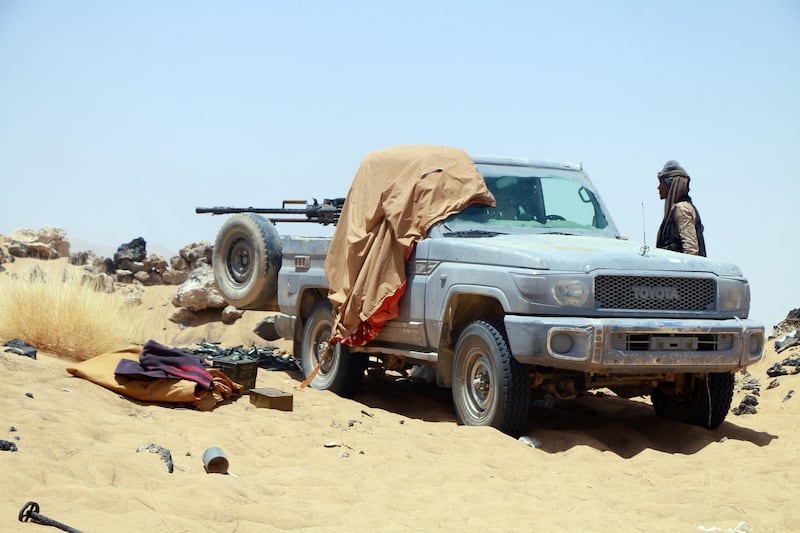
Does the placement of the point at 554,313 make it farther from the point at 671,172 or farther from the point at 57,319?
the point at 57,319

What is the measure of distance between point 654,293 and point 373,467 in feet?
8.17

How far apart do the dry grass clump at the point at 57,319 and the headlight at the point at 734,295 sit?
579 cm

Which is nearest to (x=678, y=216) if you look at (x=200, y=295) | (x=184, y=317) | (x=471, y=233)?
(x=471, y=233)

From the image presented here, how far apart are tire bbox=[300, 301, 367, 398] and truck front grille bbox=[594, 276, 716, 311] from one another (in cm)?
301

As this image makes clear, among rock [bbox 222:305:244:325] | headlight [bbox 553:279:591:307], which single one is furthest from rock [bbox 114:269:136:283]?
headlight [bbox 553:279:591:307]

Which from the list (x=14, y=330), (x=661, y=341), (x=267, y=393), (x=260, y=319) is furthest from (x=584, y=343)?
(x=260, y=319)

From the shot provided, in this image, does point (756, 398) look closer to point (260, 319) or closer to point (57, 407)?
point (57, 407)

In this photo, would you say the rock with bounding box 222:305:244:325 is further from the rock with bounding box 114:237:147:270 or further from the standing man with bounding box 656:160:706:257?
the standing man with bounding box 656:160:706:257

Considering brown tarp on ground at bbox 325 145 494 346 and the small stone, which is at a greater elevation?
brown tarp on ground at bbox 325 145 494 346

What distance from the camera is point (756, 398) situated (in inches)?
374

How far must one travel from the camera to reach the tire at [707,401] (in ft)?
25.4

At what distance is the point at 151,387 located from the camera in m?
7.70

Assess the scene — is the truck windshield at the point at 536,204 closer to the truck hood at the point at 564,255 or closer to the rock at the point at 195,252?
the truck hood at the point at 564,255

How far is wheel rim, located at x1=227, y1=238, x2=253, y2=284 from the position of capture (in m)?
10.9
